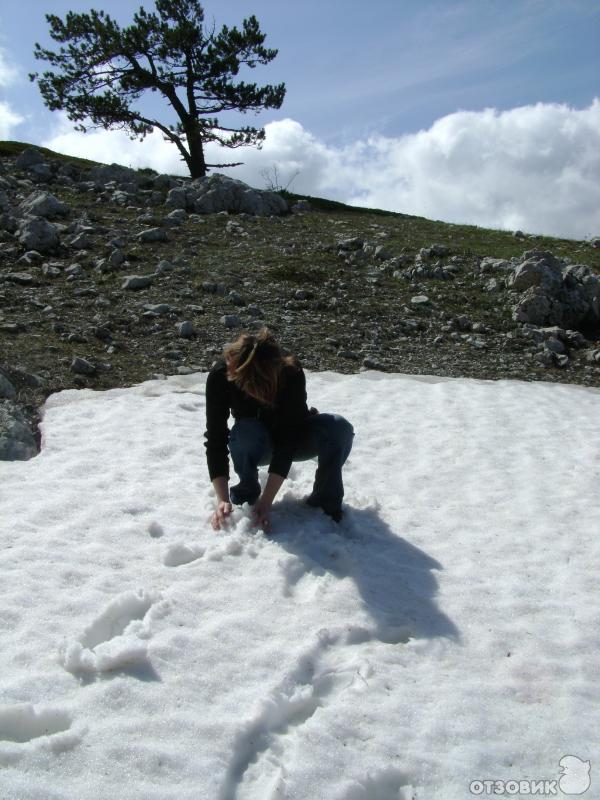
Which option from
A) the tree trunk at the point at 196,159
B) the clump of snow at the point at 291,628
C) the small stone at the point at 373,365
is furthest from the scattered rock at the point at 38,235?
the tree trunk at the point at 196,159

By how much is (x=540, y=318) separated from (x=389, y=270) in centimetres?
363

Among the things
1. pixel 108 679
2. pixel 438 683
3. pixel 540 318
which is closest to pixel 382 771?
pixel 438 683

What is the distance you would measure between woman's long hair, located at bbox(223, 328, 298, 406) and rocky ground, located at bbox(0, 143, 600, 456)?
323cm

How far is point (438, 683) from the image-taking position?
3.54m

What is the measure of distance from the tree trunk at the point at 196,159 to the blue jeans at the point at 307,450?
23.7m

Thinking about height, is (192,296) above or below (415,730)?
above

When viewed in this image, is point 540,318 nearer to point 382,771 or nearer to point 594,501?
point 594,501

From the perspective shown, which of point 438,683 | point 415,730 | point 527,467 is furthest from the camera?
point 527,467

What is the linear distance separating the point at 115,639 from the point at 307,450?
198cm

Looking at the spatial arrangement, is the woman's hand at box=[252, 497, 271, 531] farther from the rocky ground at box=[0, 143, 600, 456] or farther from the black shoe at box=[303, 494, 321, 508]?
the rocky ground at box=[0, 143, 600, 456]

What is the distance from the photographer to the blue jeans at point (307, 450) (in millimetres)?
4913

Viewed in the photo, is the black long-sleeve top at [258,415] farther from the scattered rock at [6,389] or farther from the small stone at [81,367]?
the small stone at [81,367]

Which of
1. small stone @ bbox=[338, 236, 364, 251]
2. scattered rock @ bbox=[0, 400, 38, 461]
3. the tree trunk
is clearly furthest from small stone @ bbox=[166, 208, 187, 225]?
scattered rock @ bbox=[0, 400, 38, 461]

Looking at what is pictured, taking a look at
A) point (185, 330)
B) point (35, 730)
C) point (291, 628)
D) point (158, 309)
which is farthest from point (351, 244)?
point (35, 730)
